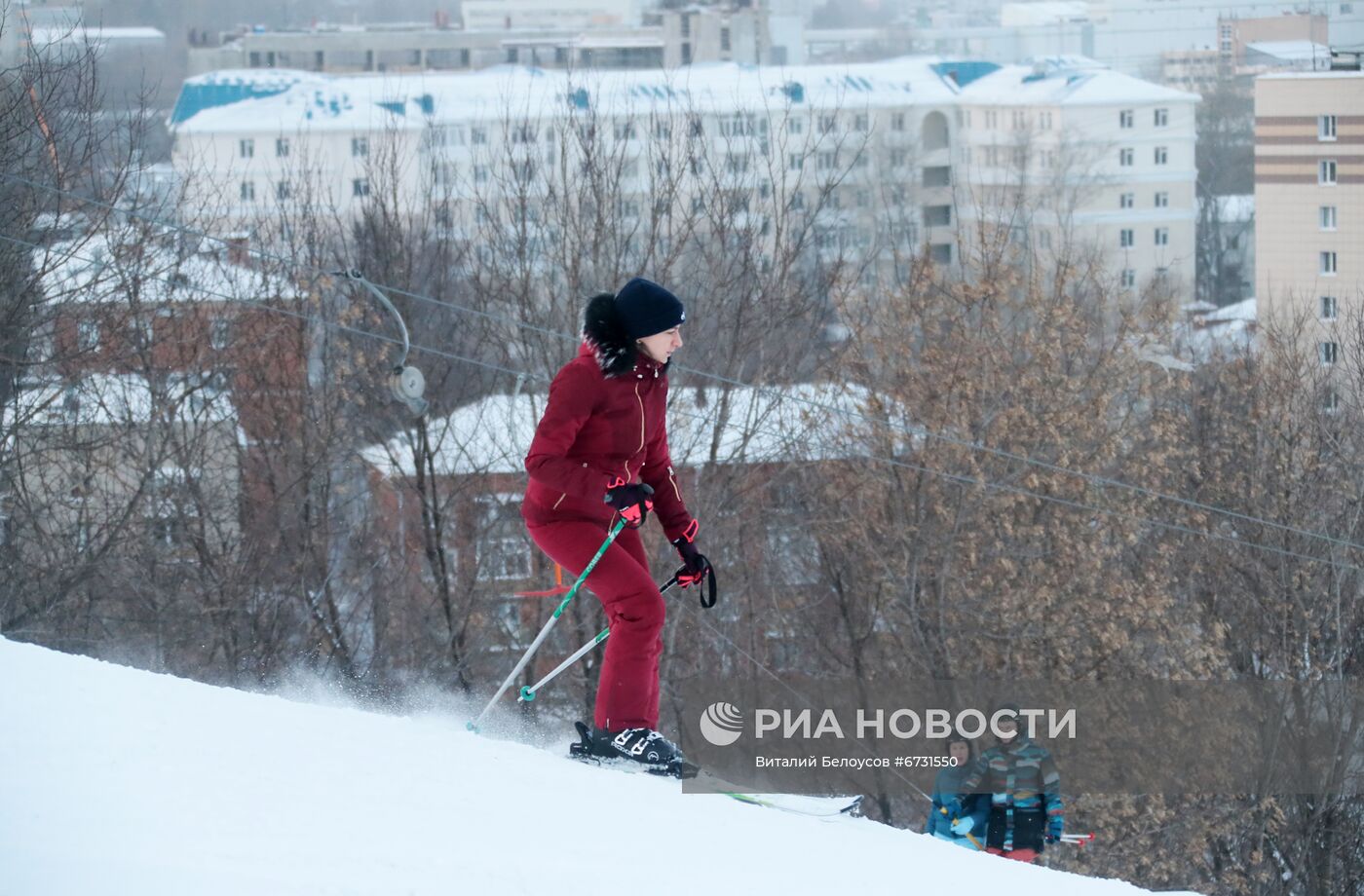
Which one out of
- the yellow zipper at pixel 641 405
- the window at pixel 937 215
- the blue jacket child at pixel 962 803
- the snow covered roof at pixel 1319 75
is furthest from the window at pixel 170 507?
the window at pixel 937 215

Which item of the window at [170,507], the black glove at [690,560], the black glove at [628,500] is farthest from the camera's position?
the window at [170,507]

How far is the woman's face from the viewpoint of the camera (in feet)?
15.2

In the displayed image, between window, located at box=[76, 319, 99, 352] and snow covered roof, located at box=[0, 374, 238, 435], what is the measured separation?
37cm

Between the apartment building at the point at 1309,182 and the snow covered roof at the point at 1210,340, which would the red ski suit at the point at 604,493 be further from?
the apartment building at the point at 1309,182

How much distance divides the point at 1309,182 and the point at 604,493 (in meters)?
31.5

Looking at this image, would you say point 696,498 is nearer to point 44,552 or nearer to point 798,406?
point 798,406

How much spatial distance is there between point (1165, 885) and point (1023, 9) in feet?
421

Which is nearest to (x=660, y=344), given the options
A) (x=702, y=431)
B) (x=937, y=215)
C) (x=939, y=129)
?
(x=702, y=431)

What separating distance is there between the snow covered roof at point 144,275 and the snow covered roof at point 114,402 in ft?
2.91

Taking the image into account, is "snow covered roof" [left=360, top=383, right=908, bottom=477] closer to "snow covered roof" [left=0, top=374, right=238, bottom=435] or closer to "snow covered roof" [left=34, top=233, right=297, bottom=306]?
"snow covered roof" [left=0, top=374, right=238, bottom=435]

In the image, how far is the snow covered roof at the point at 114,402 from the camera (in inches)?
547

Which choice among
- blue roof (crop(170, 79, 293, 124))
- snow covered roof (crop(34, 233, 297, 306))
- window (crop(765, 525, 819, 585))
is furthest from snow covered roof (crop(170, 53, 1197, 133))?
window (crop(765, 525, 819, 585))

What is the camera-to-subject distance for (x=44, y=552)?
562 inches

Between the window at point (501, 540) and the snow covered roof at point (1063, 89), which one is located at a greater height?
the snow covered roof at point (1063, 89)
